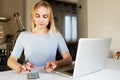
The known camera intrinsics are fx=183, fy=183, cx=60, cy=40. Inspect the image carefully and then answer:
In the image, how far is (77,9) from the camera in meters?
4.11

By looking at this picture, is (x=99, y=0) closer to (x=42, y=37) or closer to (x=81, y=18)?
(x=81, y=18)

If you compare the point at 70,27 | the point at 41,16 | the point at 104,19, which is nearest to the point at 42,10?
the point at 41,16

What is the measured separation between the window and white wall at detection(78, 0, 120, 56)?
37cm

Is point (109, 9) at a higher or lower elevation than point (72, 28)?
higher

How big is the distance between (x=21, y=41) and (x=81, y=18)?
2.89 meters

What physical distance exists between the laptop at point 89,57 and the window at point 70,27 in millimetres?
2737

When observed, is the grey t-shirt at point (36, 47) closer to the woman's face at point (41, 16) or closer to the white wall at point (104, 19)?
the woman's face at point (41, 16)

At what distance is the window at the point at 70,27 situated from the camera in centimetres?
387

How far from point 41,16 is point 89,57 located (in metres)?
0.45

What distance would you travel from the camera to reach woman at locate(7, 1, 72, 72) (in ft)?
4.11

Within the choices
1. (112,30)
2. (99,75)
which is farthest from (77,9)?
(99,75)

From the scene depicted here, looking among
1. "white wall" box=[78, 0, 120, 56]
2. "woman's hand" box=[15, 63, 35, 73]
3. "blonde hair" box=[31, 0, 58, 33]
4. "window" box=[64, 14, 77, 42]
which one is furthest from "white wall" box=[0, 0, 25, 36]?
"woman's hand" box=[15, 63, 35, 73]

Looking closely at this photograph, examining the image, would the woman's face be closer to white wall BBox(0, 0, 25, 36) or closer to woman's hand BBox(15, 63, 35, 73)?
woman's hand BBox(15, 63, 35, 73)

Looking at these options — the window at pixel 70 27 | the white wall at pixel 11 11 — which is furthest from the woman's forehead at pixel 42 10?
the window at pixel 70 27
